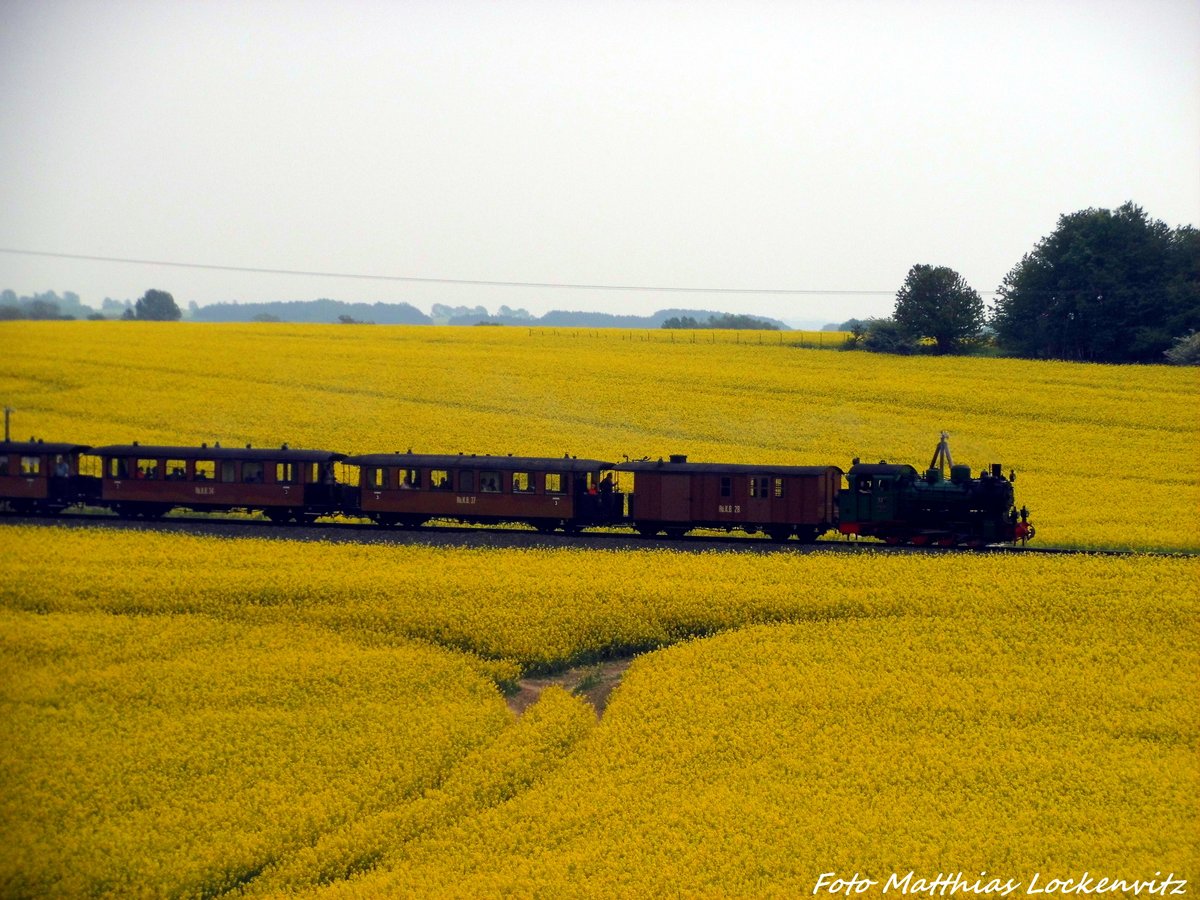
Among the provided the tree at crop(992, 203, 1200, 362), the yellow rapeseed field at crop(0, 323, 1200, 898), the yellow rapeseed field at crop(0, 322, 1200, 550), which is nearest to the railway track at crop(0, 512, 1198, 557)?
the yellow rapeseed field at crop(0, 323, 1200, 898)

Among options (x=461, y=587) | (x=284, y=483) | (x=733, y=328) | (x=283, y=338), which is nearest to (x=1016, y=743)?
(x=461, y=587)

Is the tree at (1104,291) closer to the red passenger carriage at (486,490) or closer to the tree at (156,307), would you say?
the red passenger carriage at (486,490)

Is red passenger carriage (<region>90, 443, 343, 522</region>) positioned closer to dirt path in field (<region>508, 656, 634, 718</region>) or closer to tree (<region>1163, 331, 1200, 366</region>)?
dirt path in field (<region>508, 656, 634, 718</region>)

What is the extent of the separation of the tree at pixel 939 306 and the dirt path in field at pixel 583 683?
55.4 meters

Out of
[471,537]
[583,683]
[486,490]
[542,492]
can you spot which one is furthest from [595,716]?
[486,490]

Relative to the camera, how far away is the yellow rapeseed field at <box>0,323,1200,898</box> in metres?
17.1

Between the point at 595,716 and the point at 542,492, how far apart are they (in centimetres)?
1647

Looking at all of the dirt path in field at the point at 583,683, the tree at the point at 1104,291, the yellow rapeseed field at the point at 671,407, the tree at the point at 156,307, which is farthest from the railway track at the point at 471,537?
the tree at the point at 156,307

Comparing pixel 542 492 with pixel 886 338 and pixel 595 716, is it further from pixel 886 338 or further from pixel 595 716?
pixel 886 338

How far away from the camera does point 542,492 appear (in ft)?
128

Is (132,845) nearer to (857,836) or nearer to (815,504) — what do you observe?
(857,836)

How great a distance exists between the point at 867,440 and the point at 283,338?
5388cm

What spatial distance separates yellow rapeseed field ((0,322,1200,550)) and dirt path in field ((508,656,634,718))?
19.2 metres

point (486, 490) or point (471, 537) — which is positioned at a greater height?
point (486, 490)
